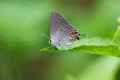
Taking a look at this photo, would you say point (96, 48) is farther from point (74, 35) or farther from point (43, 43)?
point (43, 43)

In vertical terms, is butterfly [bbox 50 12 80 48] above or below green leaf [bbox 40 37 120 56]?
above

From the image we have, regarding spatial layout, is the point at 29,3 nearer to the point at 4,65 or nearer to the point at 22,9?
the point at 22,9

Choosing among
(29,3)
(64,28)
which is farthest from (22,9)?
(64,28)

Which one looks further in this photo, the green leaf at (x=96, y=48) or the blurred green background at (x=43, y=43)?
the blurred green background at (x=43, y=43)

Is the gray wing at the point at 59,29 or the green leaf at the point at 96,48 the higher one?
the gray wing at the point at 59,29

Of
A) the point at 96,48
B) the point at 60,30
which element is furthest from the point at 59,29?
the point at 96,48

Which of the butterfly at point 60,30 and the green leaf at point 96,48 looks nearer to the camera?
the green leaf at point 96,48
